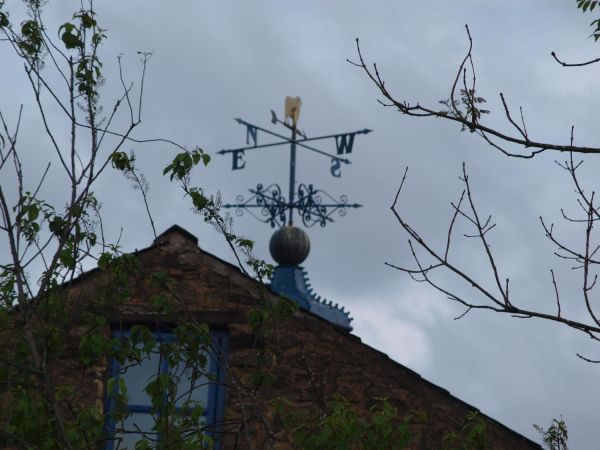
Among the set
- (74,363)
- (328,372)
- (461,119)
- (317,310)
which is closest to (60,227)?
(461,119)

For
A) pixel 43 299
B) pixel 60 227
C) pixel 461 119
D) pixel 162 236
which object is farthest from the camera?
pixel 162 236

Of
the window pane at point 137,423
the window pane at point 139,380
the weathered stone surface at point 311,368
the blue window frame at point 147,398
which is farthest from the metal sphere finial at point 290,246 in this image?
the window pane at point 137,423

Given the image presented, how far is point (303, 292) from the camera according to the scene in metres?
10.9

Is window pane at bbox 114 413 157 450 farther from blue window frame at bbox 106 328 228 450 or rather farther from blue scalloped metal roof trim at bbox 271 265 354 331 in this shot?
blue scalloped metal roof trim at bbox 271 265 354 331

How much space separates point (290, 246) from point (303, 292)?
93 centimetres

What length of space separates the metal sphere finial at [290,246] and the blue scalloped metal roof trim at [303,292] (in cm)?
15

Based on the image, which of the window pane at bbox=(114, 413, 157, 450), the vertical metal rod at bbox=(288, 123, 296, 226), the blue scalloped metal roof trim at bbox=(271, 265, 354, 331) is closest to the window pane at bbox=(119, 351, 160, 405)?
the window pane at bbox=(114, 413, 157, 450)

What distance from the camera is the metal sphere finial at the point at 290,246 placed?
38.0 ft

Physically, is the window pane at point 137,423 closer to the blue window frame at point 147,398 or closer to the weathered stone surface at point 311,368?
the blue window frame at point 147,398

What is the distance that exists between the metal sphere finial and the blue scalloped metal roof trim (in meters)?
0.15

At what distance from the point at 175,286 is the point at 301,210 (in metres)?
4.32

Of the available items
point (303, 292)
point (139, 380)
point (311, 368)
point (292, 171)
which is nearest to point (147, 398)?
point (139, 380)

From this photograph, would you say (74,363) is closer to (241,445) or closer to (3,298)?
(241,445)

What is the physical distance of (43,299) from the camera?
197 inches
